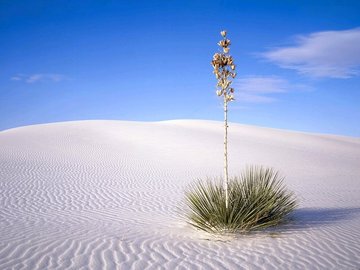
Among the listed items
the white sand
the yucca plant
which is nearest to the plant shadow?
the white sand

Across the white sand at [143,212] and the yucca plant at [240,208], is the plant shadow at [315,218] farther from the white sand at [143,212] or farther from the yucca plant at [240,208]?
Result: the yucca plant at [240,208]

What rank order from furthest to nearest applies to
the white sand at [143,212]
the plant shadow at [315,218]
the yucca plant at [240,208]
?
1. the plant shadow at [315,218]
2. the yucca plant at [240,208]
3. the white sand at [143,212]

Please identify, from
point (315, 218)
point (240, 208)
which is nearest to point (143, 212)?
point (240, 208)

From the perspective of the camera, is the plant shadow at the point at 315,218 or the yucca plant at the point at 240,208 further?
the plant shadow at the point at 315,218

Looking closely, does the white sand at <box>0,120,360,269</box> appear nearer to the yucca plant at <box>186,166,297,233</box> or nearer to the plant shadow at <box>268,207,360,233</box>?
the plant shadow at <box>268,207,360,233</box>

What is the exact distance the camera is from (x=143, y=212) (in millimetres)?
9367

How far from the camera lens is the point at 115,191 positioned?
41.9ft

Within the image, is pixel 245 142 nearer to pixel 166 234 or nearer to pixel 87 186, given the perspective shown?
pixel 87 186

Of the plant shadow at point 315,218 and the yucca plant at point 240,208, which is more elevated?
the yucca plant at point 240,208

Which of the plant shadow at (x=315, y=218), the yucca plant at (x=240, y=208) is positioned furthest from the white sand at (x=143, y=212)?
the yucca plant at (x=240, y=208)

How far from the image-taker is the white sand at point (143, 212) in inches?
191

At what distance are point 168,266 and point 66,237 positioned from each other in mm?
2488

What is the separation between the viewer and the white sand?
4848 mm

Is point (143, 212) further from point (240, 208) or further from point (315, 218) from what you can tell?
point (315, 218)
